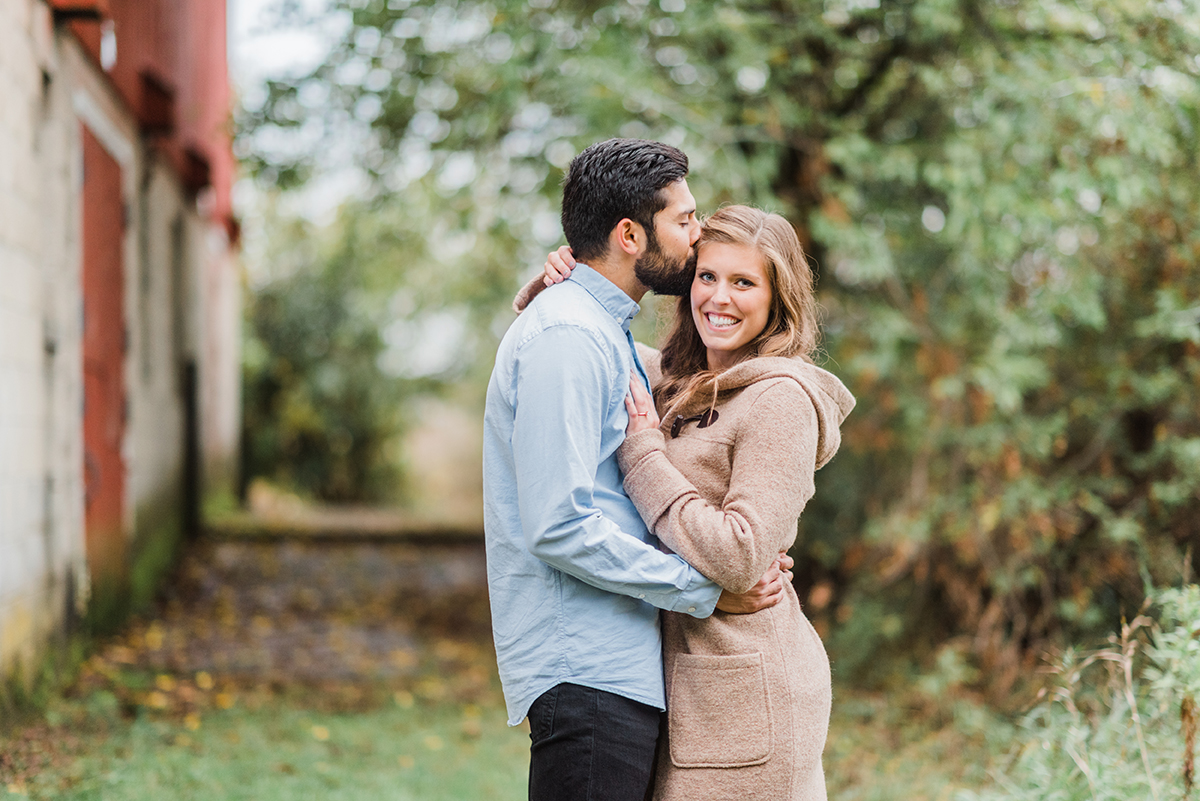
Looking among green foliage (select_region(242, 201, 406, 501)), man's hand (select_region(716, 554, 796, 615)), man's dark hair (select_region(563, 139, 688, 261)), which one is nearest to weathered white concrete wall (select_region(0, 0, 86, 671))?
man's dark hair (select_region(563, 139, 688, 261))

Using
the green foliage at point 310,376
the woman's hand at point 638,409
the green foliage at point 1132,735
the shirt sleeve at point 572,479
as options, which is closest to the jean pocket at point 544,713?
the shirt sleeve at point 572,479

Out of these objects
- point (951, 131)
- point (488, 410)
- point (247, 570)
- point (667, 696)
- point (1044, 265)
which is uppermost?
point (951, 131)

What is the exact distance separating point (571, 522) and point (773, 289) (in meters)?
0.78

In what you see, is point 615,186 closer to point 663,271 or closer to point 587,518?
point 663,271

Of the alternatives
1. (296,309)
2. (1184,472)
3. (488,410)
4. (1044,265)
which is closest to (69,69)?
(488,410)

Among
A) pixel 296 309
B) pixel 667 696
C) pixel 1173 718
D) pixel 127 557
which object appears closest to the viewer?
pixel 667 696

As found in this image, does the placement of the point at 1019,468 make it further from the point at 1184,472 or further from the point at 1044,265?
the point at 1044,265

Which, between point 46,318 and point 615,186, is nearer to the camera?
point 615,186

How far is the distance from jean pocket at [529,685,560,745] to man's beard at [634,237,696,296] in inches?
36.7

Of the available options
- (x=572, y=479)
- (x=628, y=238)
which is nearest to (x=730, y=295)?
(x=628, y=238)

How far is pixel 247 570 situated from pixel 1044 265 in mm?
6927

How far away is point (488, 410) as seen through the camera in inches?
82.4

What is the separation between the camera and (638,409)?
2129mm

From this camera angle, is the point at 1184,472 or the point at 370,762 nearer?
the point at 370,762
